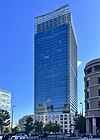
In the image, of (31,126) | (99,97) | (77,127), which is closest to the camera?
(99,97)

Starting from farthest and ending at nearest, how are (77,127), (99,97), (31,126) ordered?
(31,126) → (77,127) → (99,97)

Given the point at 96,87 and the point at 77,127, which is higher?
the point at 96,87

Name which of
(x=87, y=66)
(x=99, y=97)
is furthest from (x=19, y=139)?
(x=87, y=66)

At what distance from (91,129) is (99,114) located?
7.74 metres

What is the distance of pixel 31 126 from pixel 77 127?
6952cm

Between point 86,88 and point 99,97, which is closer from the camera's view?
point 99,97

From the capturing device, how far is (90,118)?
103 meters

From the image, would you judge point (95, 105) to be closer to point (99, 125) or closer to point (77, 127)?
point (99, 125)

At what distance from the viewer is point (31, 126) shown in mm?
181125

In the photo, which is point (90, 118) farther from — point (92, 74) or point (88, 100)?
point (92, 74)

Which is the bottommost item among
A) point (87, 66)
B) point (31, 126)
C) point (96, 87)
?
point (31, 126)

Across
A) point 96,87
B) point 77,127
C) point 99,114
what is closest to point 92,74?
point 96,87

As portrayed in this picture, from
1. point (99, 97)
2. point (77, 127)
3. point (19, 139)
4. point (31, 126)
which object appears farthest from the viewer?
point (31, 126)

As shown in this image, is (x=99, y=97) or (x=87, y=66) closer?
(x=99, y=97)
